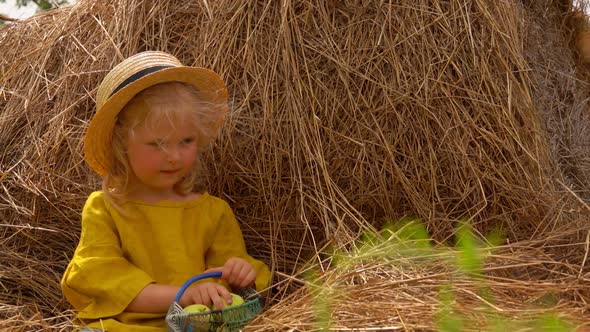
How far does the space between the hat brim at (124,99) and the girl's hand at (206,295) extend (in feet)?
1.52

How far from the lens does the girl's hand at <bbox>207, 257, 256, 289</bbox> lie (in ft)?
7.12

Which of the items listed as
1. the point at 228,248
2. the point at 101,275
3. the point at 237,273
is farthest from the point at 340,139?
the point at 101,275

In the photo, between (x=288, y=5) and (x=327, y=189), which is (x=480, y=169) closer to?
(x=327, y=189)

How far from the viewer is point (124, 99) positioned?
6.97ft

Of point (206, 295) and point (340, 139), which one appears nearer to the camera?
point (206, 295)

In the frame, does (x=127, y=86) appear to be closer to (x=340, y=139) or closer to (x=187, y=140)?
(x=187, y=140)

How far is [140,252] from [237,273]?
28 centimetres

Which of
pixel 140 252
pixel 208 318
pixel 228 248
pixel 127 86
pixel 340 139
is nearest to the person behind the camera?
pixel 208 318

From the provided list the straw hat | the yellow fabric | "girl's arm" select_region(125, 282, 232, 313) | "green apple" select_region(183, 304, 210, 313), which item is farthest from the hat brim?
"green apple" select_region(183, 304, 210, 313)

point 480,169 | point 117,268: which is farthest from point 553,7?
point 117,268

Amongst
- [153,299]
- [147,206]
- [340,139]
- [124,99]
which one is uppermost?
[124,99]

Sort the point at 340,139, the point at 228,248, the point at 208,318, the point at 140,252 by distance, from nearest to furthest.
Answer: the point at 208,318 < the point at 140,252 < the point at 228,248 < the point at 340,139

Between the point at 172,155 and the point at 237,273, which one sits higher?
the point at 172,155

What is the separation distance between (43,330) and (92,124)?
62 cm
